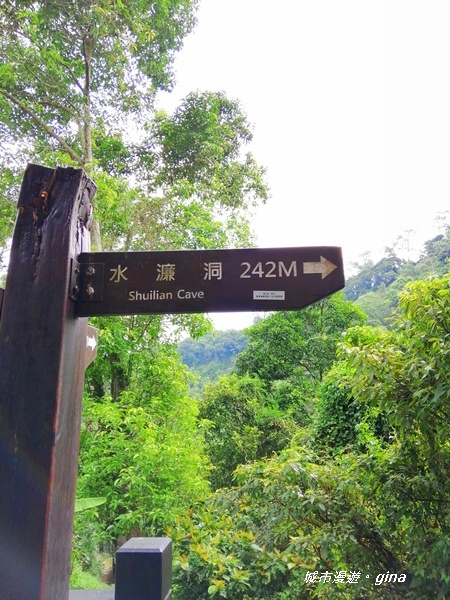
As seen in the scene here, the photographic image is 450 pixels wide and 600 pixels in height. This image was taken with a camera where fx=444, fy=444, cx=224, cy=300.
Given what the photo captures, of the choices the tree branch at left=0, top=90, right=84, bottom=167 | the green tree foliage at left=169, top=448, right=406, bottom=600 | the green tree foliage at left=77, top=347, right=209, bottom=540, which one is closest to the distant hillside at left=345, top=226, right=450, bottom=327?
the tree branch at left=0, top=90, right=84, bottom=167

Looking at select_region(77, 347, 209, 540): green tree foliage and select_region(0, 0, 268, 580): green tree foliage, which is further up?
select_region(0, 0, 268, 580): green tree foliage

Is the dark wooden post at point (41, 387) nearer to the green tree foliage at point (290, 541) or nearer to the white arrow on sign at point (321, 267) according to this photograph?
the white arrow on sign at point (321, 267)

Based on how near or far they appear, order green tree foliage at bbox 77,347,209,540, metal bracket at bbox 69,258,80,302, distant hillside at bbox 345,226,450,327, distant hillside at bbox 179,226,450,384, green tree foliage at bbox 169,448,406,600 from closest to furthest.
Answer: metal bracket at bbox 69,258,80,302
green tree foliage at bbox 169,448,406,600
green tree foliage at bbox 77,347,209,540
distant hillside at bbox 179,226,450,384
distant hillside at bbox 345,226,450,327

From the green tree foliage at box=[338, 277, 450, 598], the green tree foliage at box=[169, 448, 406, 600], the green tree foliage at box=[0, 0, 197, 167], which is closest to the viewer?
the green tree foliage at box=[338, 277, 450, 598]

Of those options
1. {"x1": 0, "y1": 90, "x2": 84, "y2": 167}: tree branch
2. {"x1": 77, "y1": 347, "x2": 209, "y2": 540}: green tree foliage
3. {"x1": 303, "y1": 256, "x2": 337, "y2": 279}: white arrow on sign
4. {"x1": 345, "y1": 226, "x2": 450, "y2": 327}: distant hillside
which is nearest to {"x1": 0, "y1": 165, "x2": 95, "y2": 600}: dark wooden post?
{"x1": 303, "y1": 256, "x2": 337, "y2": 279}: white arrow on sign

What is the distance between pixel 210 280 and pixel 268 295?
15 centimetres

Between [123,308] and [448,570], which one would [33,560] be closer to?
[123,308]

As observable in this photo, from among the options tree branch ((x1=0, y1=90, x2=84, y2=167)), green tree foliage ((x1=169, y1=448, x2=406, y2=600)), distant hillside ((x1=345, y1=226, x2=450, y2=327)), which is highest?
distant hillside ((x1=345, y1=226, x2=450, y2=327))

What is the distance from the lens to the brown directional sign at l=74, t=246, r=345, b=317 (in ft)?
3.67

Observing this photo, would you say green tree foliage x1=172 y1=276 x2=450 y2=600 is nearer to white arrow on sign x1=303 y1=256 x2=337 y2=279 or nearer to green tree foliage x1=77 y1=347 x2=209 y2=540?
white arrow on sign x1=303 y1=256 x2=337 y2=279

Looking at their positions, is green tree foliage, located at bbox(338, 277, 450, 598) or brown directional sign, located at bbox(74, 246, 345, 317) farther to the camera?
green tree foliage, located at bbox(338, 277, 450, 598)

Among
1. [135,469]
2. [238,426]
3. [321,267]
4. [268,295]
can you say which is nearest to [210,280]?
[268,295]

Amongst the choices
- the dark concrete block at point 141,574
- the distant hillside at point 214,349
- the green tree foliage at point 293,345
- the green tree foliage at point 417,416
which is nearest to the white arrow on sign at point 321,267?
the dark concrete block at point 141,574

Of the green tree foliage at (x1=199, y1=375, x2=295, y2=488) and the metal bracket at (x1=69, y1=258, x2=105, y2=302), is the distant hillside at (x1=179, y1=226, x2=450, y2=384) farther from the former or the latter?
the metal bracket at (x1=69, y1=258, x2=105, y2=302)
